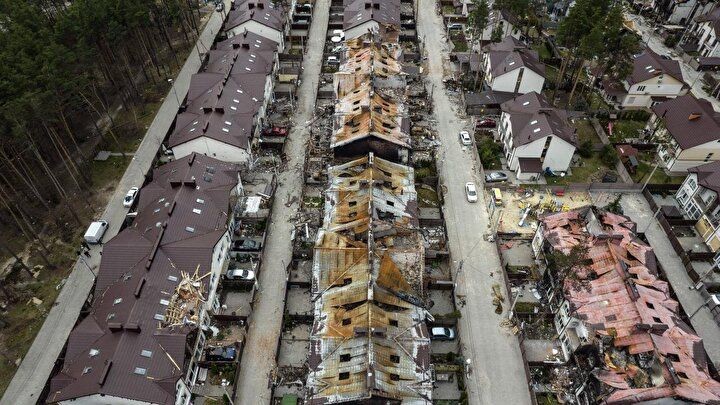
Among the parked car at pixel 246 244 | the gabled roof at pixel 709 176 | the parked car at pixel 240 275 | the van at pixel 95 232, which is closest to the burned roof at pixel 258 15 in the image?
the van at pixel 95 232

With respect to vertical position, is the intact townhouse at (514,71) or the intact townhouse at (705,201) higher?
the intact townhouse at (514,71)

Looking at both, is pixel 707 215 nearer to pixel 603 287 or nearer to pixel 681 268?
pixel 681 268

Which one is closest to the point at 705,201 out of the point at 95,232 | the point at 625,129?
the point at 625,129

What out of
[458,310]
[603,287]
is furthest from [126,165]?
[603,287]

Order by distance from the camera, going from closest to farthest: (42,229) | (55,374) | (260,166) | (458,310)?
(55,374) → (458,310) → (42,229) → (260,166)

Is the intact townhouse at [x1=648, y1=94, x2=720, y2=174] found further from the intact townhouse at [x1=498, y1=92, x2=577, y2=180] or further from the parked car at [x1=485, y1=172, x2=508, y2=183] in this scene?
the parked car at [x1=485, y1=172, x2=508, y2=183]

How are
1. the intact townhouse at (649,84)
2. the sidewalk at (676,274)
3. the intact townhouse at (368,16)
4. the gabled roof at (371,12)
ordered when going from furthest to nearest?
the gabled roof at (371,12)
the intact townhouse at (368,16)
the intact townhouse at (649,84)
the sidewalk at (676,274)

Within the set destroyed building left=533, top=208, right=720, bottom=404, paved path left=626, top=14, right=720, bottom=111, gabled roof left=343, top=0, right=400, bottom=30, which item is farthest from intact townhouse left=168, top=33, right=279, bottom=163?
paved path left=626, top=14, right=720, bottom=111

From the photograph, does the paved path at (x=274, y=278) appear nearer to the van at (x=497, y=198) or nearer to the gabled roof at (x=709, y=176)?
the van at (x=497, y=198)
